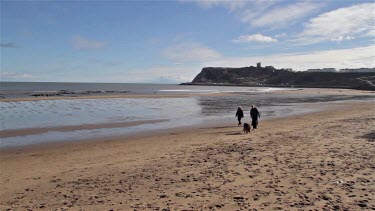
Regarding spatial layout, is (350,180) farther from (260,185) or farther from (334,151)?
(334,151)

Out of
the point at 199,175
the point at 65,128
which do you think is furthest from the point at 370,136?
the point at 65,128

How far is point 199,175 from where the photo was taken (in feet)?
29.0

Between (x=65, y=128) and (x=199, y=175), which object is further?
(x=65, y=128)

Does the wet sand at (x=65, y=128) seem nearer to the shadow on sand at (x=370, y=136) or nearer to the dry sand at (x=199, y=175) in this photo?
the dry sand at (x=199, y=175)

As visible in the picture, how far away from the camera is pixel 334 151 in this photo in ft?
36.2

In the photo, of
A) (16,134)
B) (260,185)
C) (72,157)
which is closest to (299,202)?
(260,185)

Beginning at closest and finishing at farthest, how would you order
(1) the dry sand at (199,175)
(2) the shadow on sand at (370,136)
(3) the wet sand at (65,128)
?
(1) the dry sand at (199,175) < (2) the shadow on sand at (370,136) < (3) the wet sand at (65,128)

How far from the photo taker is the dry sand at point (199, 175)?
6941 mm

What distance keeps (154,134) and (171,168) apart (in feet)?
27.3

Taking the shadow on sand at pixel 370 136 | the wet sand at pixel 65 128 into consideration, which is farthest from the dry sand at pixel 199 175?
the wet sand at pixel 65 128

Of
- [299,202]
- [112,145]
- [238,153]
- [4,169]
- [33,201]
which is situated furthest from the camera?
[112,145]

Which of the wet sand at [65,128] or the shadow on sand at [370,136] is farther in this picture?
the wet sand at [65,128]

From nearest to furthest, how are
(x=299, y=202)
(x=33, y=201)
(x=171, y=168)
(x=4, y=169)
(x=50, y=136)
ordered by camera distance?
1. (x=299, y=202)
2. (x=33, y=201)
3. (x=171, y=168)
4. (x=4, y=169)
5. (x=50, y=136)

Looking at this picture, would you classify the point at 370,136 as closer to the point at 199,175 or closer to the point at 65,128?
the point at 199,175
